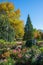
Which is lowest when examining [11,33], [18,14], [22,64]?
[22,64]

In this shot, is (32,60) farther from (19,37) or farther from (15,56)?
(19,37)

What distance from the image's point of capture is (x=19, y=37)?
1927 inches

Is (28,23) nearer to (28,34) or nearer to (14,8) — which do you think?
(28,34)

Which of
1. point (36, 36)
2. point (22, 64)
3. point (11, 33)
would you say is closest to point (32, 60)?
point (22, 64)

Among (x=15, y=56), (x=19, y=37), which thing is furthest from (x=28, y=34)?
(x=15, y=56)

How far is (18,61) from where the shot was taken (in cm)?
1484

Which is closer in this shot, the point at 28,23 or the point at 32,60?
the point at 32,60

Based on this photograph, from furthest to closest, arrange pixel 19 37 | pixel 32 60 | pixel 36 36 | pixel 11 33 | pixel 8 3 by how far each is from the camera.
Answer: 1. pixel 36 36
2. pixel 19 37
3. pixel 8 3
4. pixel 11 33
5. pixel 32 60

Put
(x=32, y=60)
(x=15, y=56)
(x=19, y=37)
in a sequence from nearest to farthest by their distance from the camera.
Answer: (x=32, y=60) < (x=15, y=56) < (x=19, y=37)

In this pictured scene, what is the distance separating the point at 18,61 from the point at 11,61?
47cm

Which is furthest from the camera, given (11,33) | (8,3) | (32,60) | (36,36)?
(36,36)

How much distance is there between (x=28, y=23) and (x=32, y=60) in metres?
38.4

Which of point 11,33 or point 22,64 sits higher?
point 11,33

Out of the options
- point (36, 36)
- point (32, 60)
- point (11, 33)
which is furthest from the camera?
point (36, 36)
